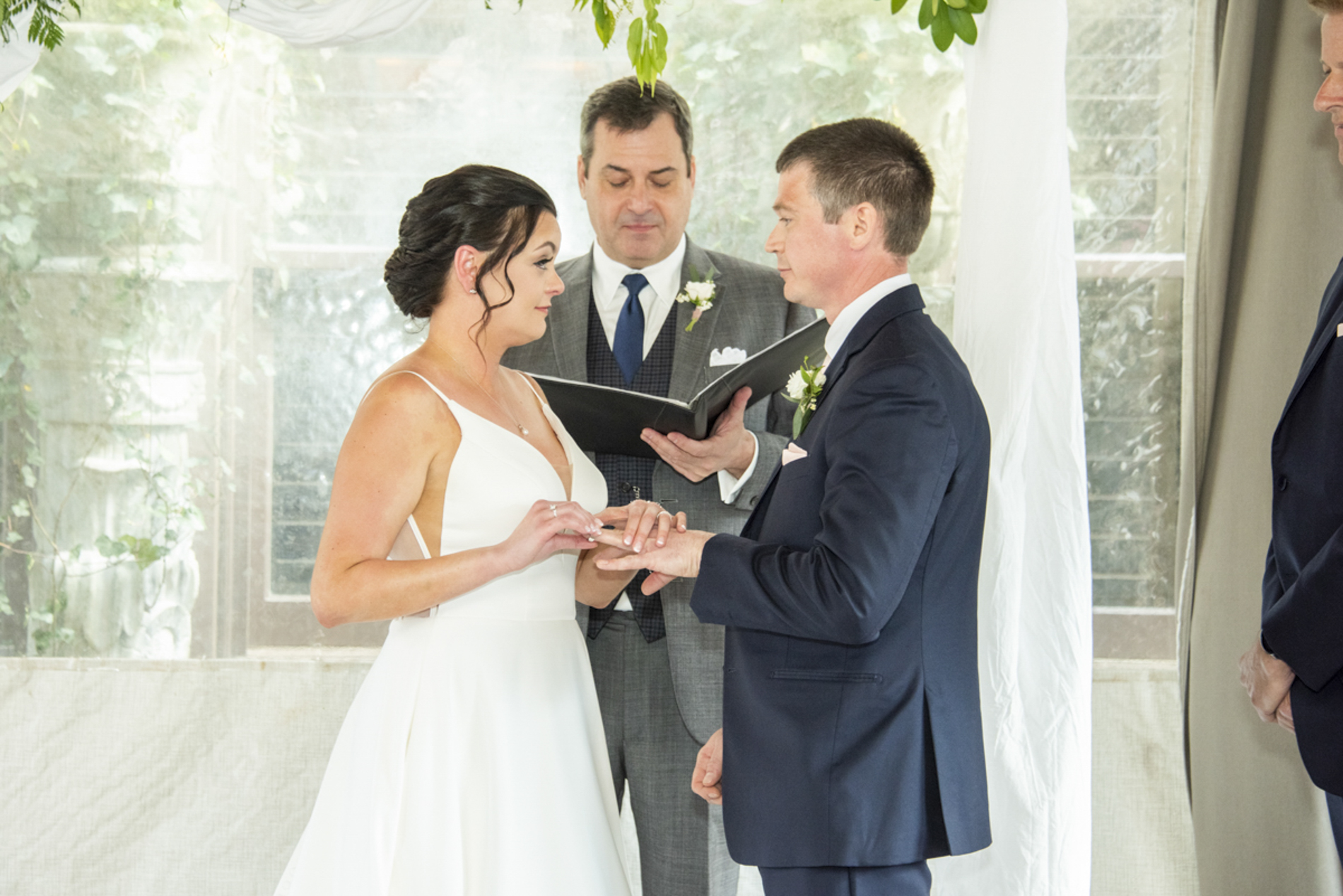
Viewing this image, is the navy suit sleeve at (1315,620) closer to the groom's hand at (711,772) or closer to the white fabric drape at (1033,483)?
the white fabric drape at (1033,483)

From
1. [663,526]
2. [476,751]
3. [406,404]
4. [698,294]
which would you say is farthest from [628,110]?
[476,751]

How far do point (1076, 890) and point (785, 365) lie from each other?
1.26m

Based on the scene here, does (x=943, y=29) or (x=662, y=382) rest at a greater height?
(x=943, y=29)

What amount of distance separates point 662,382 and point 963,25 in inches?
41.3

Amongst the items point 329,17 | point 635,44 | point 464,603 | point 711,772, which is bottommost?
point 711,772

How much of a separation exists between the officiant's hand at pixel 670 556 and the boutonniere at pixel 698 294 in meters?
0.85

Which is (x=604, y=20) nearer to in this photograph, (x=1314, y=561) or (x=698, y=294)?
(x=698, y=294)

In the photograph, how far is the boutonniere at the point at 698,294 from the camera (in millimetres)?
2562

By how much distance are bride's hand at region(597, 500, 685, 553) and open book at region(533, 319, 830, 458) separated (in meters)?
0.27

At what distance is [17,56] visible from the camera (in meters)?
2.87

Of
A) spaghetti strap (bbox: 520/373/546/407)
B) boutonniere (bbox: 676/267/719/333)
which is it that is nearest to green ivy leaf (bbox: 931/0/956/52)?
boutonniere (bbox: 676/267/719/333)

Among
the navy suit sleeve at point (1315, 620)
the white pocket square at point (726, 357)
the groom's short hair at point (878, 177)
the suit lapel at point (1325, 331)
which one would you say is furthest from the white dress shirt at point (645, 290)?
the navy suit sleeve at point (1315, 620)

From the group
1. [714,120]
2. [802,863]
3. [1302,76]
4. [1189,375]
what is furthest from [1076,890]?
[714,120]

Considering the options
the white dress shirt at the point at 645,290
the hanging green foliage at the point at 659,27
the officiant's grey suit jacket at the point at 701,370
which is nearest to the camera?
the hanging green foliage at the point at 659,27
